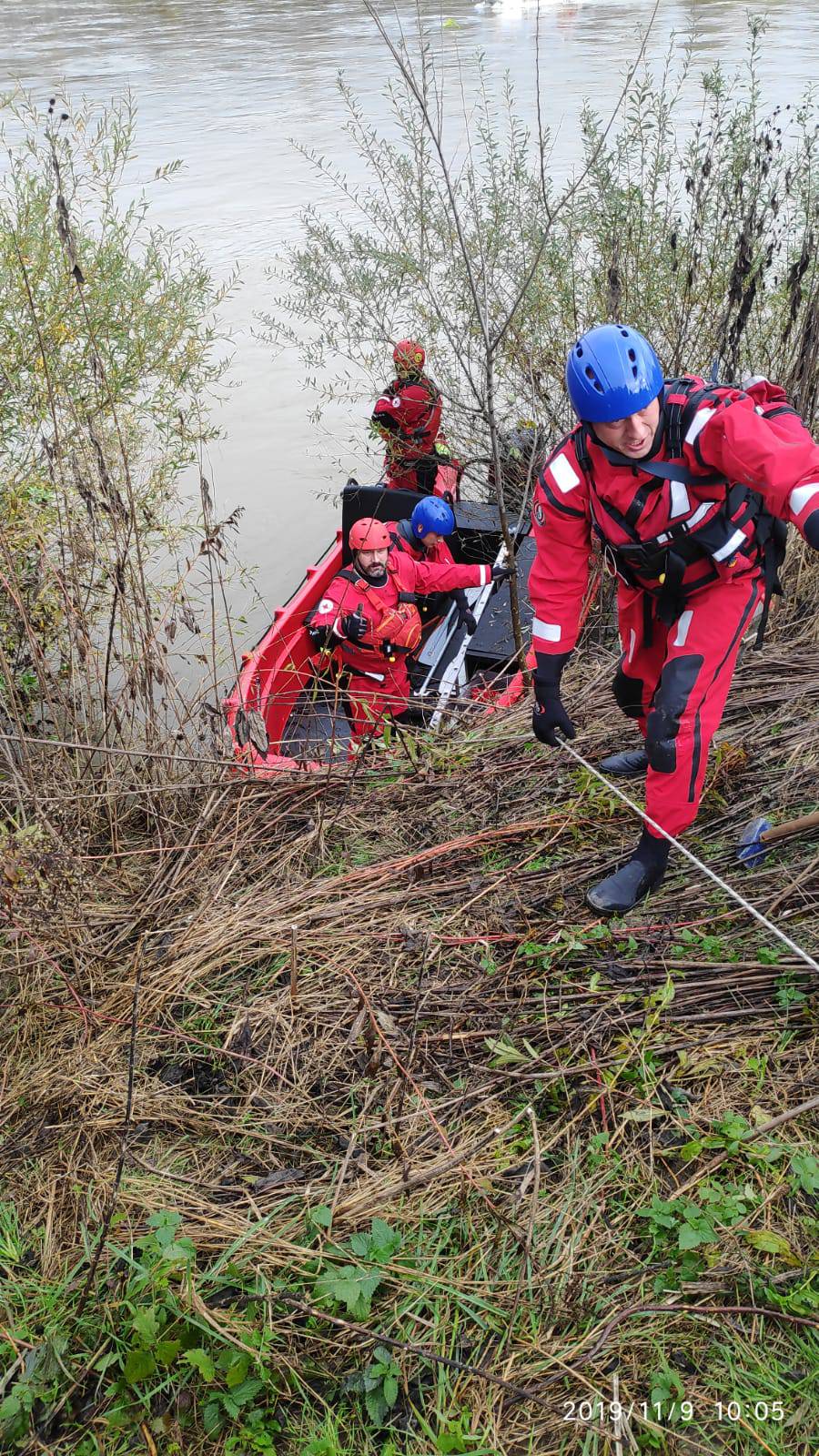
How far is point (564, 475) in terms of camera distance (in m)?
2.91

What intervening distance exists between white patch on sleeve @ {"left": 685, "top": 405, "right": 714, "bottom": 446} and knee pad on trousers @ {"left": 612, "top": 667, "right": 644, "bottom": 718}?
91cm

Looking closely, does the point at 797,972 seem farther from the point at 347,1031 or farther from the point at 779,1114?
the point at 347,1031

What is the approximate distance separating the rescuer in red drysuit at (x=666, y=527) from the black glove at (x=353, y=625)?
269cm

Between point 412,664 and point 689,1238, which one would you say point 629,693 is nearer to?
point 689,1238

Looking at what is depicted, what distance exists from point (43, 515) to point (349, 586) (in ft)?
5.76

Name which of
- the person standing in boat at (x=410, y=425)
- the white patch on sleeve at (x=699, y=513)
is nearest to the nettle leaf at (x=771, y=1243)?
the white patch on sleeve at (x=699, y=513)

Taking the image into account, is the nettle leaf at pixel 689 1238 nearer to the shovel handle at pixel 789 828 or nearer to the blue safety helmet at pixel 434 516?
the shovel handle at pixel 789 828

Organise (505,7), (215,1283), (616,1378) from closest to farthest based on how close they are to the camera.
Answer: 1. (616,1378)
2. (215,1283)
3. (505,7)

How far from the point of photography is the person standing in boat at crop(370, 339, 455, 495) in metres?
6.72

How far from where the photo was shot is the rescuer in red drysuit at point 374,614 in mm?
5867

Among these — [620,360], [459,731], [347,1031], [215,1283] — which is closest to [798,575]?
[459,731]

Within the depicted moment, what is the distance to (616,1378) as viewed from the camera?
1946mm

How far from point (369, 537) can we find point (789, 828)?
356 centimetres

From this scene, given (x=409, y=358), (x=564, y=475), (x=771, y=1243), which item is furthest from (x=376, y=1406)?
(x=409, y=358)
